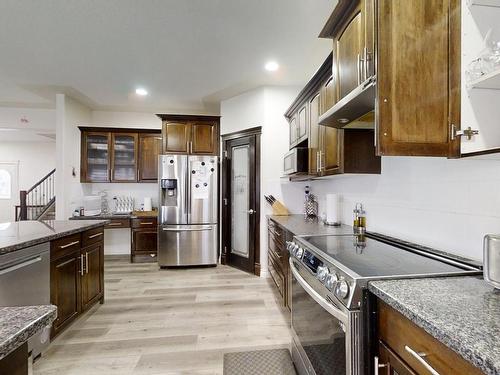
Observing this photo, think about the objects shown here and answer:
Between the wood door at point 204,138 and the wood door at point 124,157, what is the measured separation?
48.5 inches

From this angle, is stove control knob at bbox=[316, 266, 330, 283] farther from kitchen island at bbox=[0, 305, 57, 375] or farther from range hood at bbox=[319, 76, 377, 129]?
kitchen island at bbox=[0, 305, 57, 375]

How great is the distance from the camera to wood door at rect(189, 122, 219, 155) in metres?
4.44

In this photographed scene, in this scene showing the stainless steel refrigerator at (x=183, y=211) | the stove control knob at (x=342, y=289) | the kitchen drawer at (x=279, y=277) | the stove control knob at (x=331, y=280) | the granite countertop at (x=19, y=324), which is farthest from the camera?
the stainless steel refrigerator at (x=183, y=211)

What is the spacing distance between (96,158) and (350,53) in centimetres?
473

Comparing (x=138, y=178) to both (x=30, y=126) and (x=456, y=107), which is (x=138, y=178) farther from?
(x=456, y=107)

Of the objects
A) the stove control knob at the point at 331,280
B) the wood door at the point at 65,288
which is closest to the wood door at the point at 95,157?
the wood door at the point at 65,288

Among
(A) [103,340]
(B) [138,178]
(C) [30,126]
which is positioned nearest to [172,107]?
(B) [138,178]

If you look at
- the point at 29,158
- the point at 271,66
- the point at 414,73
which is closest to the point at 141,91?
the point at 271,66

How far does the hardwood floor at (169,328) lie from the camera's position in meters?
1.98

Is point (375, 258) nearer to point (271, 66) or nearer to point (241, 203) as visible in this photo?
point (271, 66)

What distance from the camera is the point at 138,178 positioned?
4859 millimetres

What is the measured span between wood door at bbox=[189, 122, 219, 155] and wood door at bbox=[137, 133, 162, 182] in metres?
0.86

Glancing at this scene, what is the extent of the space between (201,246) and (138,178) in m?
1.80

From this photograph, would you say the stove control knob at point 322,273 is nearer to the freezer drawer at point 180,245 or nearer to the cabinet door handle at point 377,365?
the cabinet door handle at point 377,365
